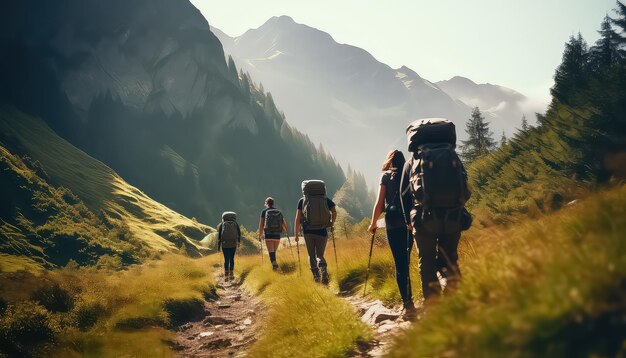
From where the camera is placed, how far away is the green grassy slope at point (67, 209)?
67.8 meters

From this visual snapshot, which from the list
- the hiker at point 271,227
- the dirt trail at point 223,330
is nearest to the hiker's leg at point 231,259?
the hiker at point 271,227

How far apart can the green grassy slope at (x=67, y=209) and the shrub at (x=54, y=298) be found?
203 feet

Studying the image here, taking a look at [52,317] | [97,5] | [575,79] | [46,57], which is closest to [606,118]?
[575,79]

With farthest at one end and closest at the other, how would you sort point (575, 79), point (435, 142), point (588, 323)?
1. point (575, 79)
2. point (435, 142)
3. point (588, 323)

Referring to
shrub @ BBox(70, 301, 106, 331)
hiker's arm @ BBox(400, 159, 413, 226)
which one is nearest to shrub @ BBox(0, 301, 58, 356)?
shrub @ BBox(70, 301, 106, 331)

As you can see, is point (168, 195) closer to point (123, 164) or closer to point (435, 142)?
point (123, 164)

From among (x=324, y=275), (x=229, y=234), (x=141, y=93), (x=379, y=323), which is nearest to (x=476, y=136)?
(x=229, y=234)

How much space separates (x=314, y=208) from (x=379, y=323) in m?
4.27

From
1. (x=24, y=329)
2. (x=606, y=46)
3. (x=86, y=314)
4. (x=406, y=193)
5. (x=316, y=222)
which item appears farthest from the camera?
(x=606, y=46)

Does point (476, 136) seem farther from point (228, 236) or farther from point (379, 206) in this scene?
point (379, 206)

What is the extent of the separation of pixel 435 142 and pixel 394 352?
8.79 ft

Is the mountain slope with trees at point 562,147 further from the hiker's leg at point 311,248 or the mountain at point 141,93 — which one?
the mountain at point 141,93

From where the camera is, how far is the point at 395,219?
5.67 metres

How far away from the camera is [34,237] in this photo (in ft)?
218
